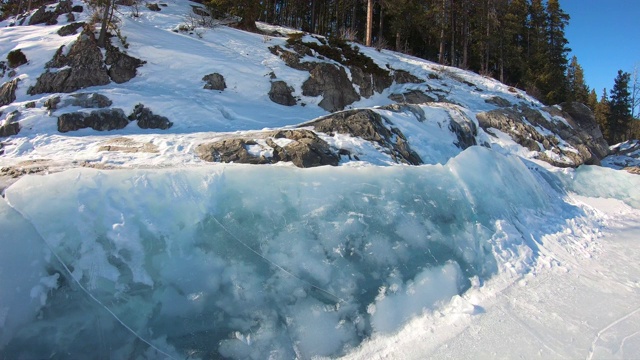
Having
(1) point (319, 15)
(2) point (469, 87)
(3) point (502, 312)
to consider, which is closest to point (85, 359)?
(3) point (502, 312)

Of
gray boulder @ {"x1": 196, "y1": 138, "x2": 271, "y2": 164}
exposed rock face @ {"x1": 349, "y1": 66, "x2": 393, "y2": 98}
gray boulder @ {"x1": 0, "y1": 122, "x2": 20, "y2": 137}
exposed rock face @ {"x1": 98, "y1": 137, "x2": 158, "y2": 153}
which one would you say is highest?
exposed rock face @ {"x1": 349, "y1": 66, "x2": 393, "y2": 98}

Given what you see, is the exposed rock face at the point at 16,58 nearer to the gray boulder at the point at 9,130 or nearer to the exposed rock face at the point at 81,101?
the exposed rock face at the point at 81,101

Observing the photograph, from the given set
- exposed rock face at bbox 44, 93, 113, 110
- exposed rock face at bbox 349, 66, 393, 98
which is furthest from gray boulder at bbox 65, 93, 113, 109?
exposed rock face at bbox 349, 66, 393, 98

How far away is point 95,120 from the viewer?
9.54 metres

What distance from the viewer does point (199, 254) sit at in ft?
11.0

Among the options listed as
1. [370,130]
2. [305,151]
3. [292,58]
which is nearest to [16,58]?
[292,58]

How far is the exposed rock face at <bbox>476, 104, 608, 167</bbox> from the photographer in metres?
12.6

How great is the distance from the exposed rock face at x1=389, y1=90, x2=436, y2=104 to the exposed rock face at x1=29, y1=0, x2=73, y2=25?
14413 millimetres

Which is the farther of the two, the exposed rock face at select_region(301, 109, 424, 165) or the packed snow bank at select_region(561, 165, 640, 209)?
the packed snow bank at select_region(561, 165, 640, 209)

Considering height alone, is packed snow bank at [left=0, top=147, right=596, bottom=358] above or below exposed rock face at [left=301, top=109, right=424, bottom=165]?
below

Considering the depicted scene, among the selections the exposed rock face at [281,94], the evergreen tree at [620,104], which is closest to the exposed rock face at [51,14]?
the exposed rock face at [281,94]

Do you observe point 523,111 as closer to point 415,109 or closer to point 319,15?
point 415,109

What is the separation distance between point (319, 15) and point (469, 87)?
18.4m

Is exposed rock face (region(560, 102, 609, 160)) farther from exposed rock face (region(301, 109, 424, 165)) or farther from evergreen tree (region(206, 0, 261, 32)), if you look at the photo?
evergreen tree (region(206, 0, 261, 32))
